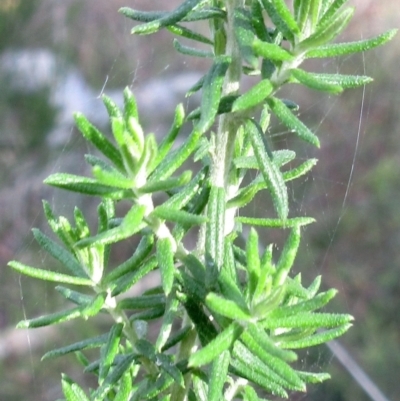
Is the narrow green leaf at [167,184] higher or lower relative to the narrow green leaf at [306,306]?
higher

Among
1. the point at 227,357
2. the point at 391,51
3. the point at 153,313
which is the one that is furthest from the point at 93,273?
the point at 391,51

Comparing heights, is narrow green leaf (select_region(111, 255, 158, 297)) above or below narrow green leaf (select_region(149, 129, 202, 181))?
below

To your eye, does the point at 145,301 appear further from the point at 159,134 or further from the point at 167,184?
the point at 159,134

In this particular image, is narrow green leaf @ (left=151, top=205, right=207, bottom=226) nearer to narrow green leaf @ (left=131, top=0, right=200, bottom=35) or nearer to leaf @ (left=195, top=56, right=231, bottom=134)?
leaf @ (left=195, top=56, right=231, bottom=134)

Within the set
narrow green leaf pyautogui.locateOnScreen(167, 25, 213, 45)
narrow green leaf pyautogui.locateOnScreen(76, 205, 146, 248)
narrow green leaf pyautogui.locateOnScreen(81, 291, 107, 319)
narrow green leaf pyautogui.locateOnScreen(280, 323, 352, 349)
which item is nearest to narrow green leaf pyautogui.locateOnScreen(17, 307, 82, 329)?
narrow green leaf pyautogui.locateOnScreen(81, 291, 107, 319)

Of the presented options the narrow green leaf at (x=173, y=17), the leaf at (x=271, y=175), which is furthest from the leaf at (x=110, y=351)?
the narrow green leaf at (x=173, y=17)

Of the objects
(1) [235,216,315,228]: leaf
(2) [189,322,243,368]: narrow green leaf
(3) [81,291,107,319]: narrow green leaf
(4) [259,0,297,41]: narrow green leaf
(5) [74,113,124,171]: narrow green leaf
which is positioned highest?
(4) [259,0,297,41]: narrow green leaf

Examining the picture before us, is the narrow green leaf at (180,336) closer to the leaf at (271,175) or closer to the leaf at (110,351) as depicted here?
the leaf at (110,351)
